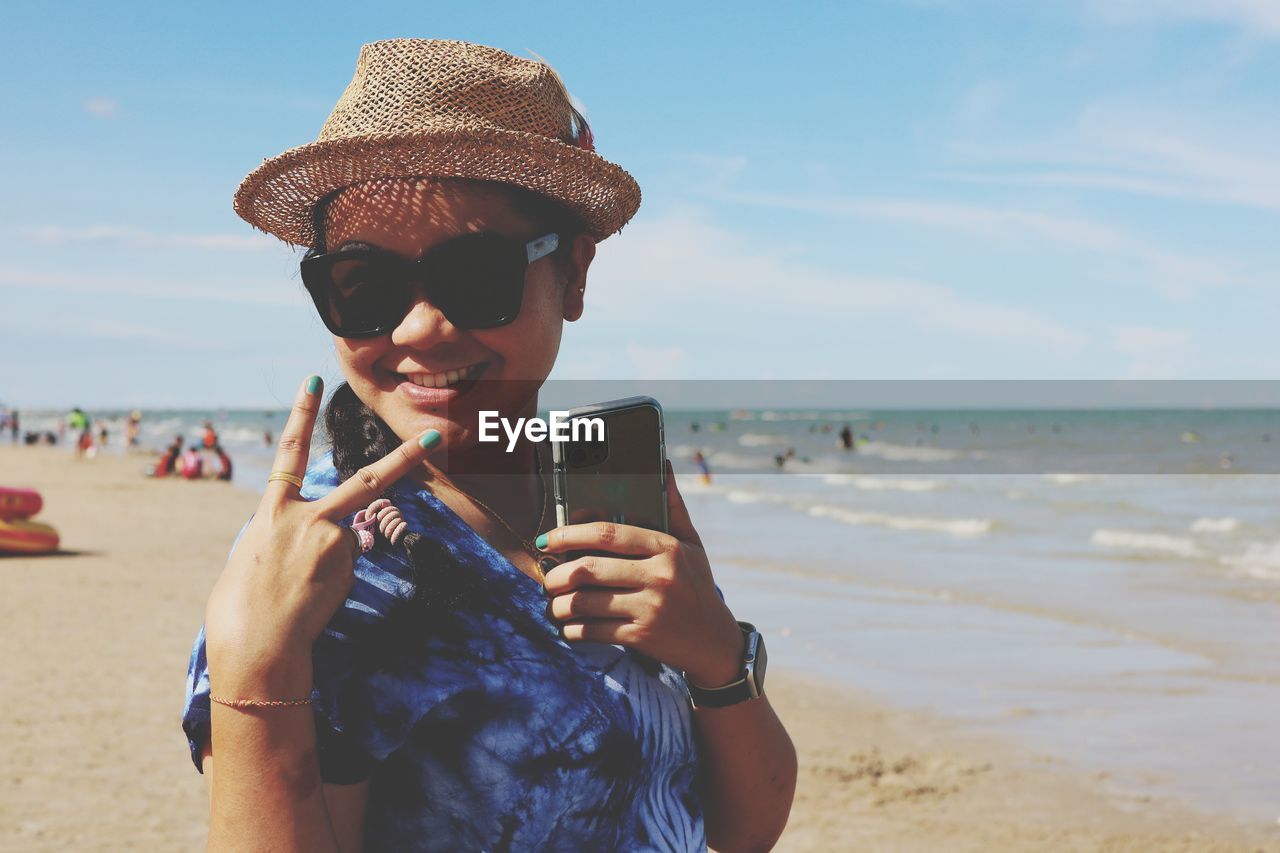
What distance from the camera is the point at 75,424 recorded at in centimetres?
4559

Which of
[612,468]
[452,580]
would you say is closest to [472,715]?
[452,580]

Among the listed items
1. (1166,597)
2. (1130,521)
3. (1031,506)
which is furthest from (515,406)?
(1031,506)

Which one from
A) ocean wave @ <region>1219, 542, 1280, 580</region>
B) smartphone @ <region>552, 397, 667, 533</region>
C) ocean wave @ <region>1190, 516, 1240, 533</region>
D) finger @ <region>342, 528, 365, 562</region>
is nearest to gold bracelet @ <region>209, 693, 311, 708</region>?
finger @ <region>342, 528, 365, 562</region>

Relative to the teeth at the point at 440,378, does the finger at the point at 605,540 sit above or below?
below

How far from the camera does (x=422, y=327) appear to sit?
62.6 inches

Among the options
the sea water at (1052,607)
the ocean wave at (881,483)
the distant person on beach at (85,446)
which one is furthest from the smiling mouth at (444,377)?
the distant person on beach at (85,446)

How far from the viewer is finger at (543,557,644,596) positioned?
4.76 feet

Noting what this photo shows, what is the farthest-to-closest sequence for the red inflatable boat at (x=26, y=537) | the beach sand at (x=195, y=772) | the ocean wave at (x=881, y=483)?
the ocean wave at (x=881, y=483), the red inflatable boat at (x=26, y=537), the beach sand at (x=195, y=772)

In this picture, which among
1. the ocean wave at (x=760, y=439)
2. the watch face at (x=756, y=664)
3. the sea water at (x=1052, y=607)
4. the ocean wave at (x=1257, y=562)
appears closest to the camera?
the watch face at (x=756, y=664)

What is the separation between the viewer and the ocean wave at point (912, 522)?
19.4m

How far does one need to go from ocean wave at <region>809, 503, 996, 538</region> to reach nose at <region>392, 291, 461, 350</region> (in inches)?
714

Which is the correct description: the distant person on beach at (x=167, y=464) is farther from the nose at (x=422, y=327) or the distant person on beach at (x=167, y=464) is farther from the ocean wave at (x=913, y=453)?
the nose at (x=422, y=327)

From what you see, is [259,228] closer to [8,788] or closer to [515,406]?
[515,406]

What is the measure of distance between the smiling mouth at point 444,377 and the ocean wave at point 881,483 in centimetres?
2777
